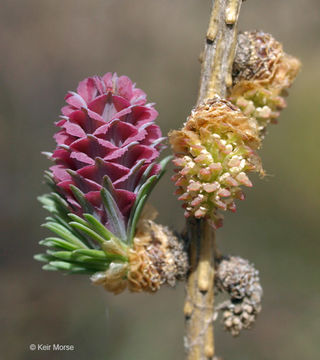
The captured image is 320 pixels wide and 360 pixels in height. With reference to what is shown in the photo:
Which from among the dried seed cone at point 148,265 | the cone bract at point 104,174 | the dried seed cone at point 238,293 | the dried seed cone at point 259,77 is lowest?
the dried seed cone at point 238,293

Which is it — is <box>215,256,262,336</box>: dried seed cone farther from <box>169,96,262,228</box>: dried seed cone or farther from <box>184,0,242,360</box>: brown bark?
<box>169,96,262,228</box>: dried seed cone

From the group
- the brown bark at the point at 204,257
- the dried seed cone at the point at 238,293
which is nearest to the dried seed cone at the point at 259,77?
the brown bark at the point at 204,257

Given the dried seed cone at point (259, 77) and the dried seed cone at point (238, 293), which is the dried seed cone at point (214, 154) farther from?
the dried seed cone at point (238, 293)

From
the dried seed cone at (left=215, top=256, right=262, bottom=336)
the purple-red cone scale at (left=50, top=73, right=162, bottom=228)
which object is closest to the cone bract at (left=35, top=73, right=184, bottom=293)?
the purple-red cone scale at (left=50, top=73, right=162, bottom=228)

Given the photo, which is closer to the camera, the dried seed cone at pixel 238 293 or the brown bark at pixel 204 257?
the brown bark at pixel 204 257

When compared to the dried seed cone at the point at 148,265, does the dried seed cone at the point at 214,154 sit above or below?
above

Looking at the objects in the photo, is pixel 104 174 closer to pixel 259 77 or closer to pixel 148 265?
pixel 148 265

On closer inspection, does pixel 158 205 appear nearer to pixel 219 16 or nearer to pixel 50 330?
pixel 50 330
